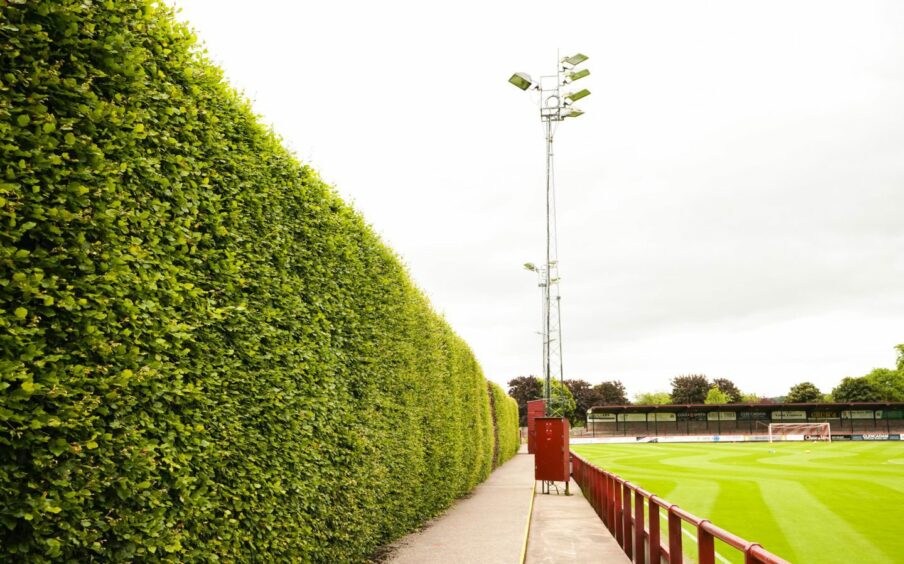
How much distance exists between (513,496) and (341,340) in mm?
11155

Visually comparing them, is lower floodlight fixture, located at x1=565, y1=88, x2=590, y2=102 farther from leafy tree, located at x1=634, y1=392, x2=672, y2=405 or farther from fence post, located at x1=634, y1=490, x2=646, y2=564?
leafy tree, located at x1=634, y1=392, x2=672, y2=405

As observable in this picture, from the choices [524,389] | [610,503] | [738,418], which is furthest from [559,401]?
[524,389]

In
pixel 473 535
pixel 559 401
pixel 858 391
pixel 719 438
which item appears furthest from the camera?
pixel 858 391

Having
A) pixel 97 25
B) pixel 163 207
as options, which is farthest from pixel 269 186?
pixel 97 25

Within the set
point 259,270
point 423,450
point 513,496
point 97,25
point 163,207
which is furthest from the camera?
point 513,496

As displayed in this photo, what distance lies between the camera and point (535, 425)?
1769 cm

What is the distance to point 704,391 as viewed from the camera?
124000mm

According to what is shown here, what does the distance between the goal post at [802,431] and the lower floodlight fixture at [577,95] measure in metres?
53.2

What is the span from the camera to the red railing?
173 inches

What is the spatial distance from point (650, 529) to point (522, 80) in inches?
691

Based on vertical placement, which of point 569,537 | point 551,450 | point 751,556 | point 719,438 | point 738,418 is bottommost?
point 719,438

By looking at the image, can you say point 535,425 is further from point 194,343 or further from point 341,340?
point 194,343

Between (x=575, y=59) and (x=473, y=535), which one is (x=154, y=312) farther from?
(x=575, y=59)

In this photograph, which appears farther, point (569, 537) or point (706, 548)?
point (569, 537)
